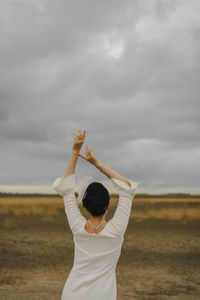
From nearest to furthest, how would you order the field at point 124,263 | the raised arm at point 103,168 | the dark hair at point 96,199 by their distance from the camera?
1. the dark hair at point 96,199
2. the raised arm at point 103,168
3. the field at point 124,263

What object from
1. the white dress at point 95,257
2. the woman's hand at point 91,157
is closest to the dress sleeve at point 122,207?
the white dress at point 95,257

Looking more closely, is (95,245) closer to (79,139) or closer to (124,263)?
(79,139)

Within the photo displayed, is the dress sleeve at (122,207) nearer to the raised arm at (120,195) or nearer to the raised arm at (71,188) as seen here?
the raised arm at (120,195)

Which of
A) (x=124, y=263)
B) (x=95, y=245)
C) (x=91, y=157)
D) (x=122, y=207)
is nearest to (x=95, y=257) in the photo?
(x=95, y=245)

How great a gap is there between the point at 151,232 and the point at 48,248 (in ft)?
22.2

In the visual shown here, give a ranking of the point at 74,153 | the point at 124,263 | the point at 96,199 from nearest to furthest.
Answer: the point at 96,199, the point at 74,153, the point at 124,263

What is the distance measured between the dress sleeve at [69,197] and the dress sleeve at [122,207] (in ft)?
0.70

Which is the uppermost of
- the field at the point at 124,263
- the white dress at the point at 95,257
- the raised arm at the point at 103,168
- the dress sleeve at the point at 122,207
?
the raised arm at the point at 103,168

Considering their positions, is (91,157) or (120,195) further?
(91,157)

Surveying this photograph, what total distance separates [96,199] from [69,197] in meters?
0.23

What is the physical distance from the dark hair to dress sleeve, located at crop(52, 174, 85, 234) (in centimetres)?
10

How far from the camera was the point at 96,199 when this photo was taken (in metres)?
2.11

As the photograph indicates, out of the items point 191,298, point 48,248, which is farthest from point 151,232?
→ point 191,298

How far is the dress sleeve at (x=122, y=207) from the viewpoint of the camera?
214 centimetres
